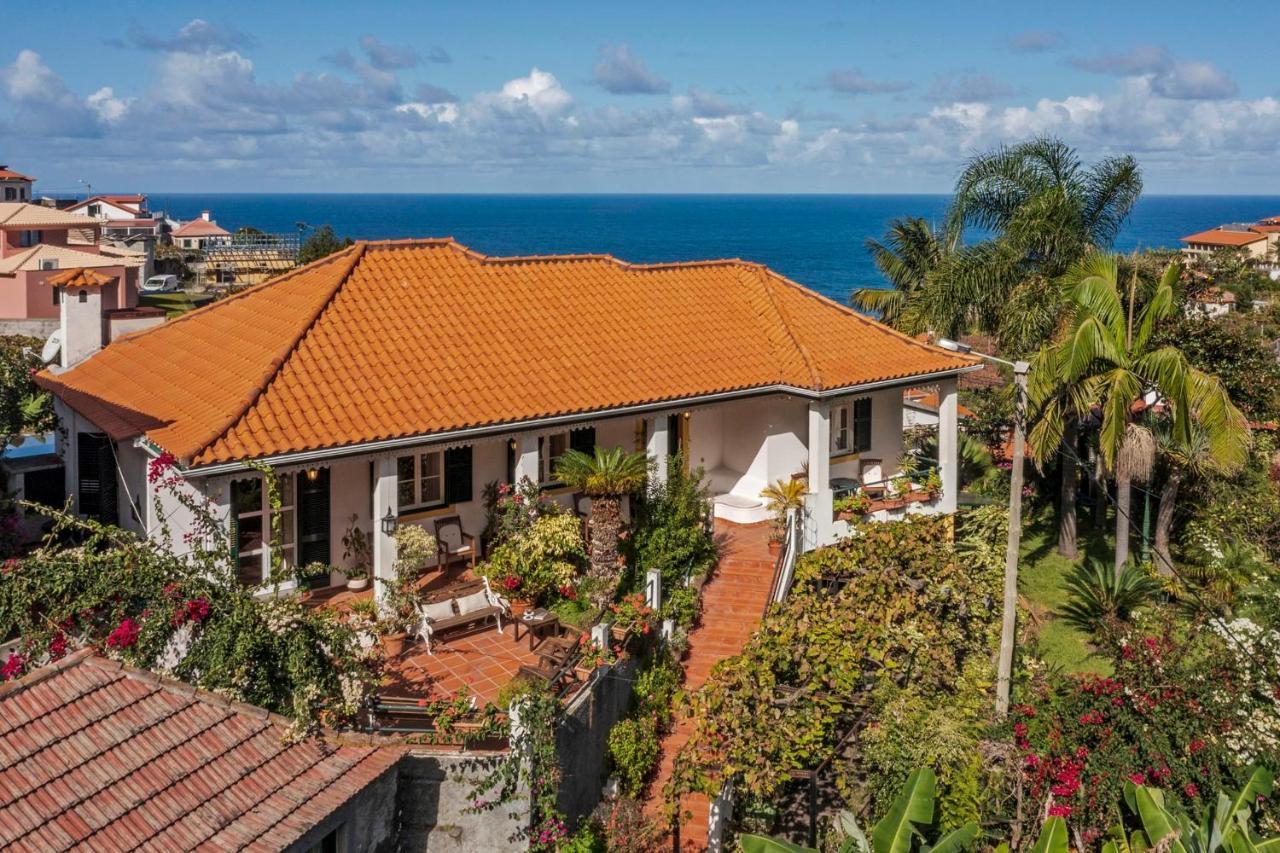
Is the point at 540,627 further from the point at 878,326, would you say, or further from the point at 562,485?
the point at 878,326

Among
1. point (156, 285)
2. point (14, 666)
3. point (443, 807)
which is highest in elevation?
point (156, 285)

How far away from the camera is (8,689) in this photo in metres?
11.3

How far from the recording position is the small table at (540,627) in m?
16.6

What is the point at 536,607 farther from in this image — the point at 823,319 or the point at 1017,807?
the point at 823,319

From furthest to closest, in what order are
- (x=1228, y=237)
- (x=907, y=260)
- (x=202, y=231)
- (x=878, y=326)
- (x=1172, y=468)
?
(x=1228, y=237), (x=202, y=231), (x=907, y=260), (x=878, y=326), (x=1172, y=468)

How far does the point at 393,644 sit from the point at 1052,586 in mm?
14783

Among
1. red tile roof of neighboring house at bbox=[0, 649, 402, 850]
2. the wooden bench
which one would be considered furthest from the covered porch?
red tile roof of neighboring house at bbox=[0, 649, 402, 850]

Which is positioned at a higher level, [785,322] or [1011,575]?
[785,322]

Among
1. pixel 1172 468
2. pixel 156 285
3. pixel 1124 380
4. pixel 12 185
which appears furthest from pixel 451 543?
pixel 12 185

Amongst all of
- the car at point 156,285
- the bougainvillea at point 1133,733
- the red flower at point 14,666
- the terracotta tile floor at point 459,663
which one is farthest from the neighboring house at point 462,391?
the car at point 156,285

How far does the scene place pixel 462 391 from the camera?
63.3ft

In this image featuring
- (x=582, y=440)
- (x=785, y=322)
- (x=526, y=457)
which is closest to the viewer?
(x=526, y=457)

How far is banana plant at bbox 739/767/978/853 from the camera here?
1197 cm

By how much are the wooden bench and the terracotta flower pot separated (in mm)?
310
